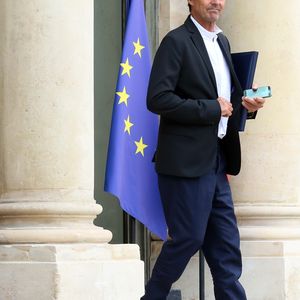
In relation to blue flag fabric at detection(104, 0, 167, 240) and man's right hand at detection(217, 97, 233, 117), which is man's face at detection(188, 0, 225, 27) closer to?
man's right hand at detection(217, 97, 233, 117)

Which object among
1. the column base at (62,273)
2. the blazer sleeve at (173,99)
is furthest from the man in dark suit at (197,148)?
the column base at (62,273)

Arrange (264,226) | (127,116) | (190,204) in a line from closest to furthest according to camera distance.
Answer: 1. (190,204)
2. (127,116)
3. (264,226)

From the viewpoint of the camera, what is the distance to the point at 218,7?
22.5 feet

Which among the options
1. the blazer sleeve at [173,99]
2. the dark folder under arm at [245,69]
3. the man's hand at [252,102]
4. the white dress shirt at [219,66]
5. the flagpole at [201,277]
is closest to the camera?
the blazer sleeve at [173,99]

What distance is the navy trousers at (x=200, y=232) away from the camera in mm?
6602

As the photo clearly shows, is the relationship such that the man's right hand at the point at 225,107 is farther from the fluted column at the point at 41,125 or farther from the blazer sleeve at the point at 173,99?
the fluted column at the point at 41,125

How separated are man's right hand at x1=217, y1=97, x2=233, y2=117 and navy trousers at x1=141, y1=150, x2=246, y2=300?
0.30m

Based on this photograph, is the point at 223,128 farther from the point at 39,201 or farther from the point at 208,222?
the point at 39,201

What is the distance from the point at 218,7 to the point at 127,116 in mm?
1288

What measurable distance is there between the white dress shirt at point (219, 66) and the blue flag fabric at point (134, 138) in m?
1.06

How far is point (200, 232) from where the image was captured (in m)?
6.60

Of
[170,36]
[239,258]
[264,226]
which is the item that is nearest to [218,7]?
[170,36]

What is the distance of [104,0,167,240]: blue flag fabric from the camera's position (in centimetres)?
769

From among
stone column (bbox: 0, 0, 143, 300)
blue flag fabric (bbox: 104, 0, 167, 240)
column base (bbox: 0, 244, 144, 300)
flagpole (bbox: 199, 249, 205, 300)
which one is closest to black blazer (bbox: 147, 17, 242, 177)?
stone column (bbox: 0, 0, 143, 300)
